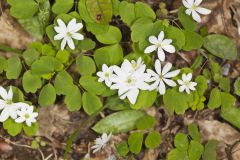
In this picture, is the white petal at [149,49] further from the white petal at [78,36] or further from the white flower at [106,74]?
the white petal at [78,36]

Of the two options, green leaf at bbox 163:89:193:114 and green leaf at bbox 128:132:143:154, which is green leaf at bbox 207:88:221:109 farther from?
green leaf at bbox 128:132:143:154

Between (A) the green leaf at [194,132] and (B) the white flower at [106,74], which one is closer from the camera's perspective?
(B) the white flower at [106,74]

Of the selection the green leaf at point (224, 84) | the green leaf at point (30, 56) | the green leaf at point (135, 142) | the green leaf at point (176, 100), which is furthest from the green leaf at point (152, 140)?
the green leaf at point (30, 56)

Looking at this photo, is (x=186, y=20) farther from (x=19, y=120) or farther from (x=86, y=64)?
(x=19, y=120)

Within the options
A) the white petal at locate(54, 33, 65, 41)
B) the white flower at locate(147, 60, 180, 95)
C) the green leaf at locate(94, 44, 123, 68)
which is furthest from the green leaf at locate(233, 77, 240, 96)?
the white petal at locate(54, 33, 65, 41)

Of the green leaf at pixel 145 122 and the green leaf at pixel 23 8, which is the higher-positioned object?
the green leaf at pixel 23 8
